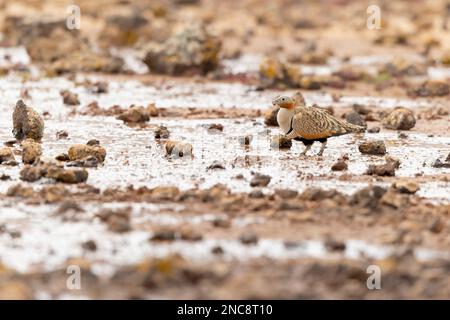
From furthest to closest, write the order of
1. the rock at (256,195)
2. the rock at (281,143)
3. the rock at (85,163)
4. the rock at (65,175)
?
the rock at (281,143) → the rock at (85,163) → the rock at (65,175) → the rock at (256,195)

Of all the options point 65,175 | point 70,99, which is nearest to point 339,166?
point 65,175

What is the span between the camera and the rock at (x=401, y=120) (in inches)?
596

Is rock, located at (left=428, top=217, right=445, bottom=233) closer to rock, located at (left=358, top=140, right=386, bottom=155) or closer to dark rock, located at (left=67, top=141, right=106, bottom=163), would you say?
rock, located at (left=358, top=140, right=386, bottom=155)

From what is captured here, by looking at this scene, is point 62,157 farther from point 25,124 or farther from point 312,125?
point 312,125

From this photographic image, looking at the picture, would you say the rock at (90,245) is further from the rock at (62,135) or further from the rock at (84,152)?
the rock at (62,135)

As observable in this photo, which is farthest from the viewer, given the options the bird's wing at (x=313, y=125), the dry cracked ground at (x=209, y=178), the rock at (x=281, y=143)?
the rock at (x=281, y=143)

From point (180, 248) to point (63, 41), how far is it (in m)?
17.3

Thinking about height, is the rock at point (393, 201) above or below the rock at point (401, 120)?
below

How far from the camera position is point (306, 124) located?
1234cm

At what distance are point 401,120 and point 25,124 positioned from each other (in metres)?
5.11

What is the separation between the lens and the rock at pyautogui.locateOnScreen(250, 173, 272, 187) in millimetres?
10539

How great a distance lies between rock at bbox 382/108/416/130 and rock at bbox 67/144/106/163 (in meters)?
4.88

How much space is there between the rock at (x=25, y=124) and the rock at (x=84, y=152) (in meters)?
1.83

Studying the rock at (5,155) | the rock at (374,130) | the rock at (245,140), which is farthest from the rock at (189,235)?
the rock at (374,130)
